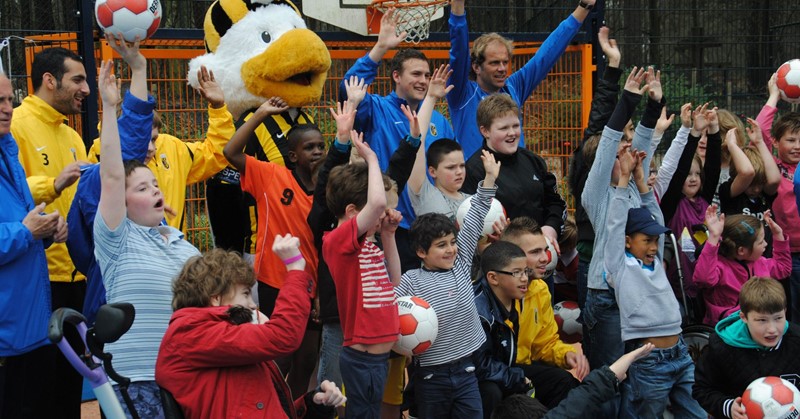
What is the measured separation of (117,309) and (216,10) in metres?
3.59

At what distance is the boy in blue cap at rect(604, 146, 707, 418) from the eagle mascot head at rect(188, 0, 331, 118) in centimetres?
201

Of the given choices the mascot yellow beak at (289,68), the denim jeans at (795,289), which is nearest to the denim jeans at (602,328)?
the denim jeans at (795,289)

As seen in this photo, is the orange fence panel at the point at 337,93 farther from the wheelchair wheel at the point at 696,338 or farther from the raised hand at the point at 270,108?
the wheelchair wheel at the point at 696,338

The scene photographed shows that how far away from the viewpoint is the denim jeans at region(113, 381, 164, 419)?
13.4ft

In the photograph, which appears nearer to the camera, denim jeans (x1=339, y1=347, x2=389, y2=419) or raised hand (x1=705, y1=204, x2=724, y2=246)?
denim jeans (x1=339, y1=347, x2=389, y2=419)

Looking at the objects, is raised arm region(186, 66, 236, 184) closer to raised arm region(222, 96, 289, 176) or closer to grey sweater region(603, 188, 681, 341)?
raised arm region(222, 96, 289, 176)

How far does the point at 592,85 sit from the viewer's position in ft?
29.0

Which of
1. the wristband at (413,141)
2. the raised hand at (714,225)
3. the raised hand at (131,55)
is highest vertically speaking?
the raised hand at (131,55)

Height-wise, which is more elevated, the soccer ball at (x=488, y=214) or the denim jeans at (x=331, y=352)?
the soccer ball at (x=488, y=214)

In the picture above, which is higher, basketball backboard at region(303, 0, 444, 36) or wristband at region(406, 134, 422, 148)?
basketball backboard at region(303, 0, 444, 36)

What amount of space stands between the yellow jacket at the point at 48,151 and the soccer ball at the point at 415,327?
1.81 metres

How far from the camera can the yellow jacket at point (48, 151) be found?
5219 millimetres

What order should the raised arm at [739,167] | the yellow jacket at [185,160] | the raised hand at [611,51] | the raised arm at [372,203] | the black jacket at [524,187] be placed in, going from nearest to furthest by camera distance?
the raised arm at [372,203], the yellow jacket at [185,160], the black jacket at [524,187], the raised hand at [611,51], the raised arm at [739,167]

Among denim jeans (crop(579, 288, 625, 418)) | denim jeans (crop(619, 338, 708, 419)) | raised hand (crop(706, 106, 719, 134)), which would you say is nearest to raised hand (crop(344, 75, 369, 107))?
denim jeans (crop(579, 288, 625, 418))
